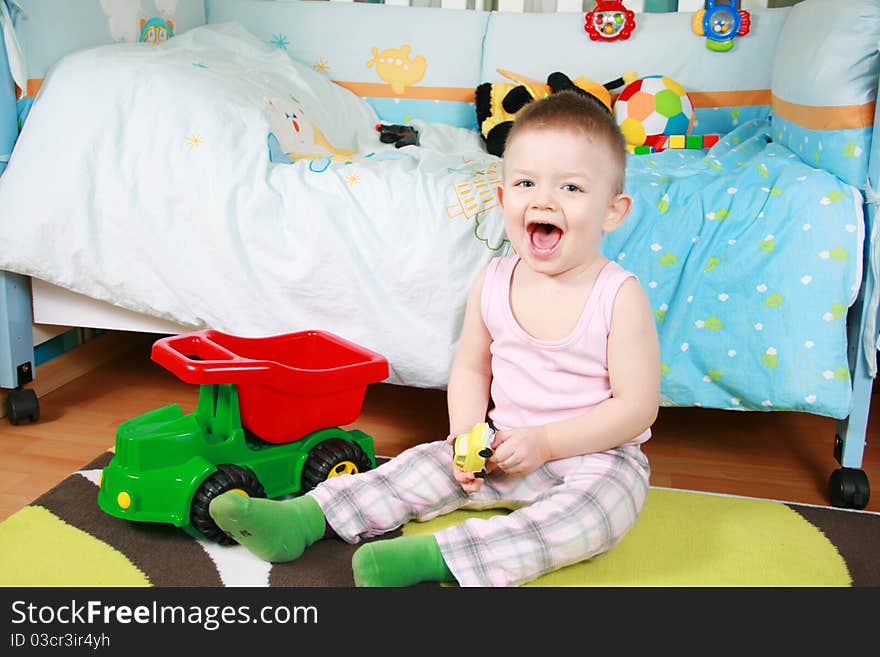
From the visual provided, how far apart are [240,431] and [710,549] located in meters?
0.61

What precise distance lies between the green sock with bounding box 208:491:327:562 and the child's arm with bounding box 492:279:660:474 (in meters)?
0.23

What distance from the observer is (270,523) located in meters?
1.00

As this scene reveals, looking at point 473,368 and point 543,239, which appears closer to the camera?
point 543,239

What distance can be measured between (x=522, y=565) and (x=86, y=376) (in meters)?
1.13

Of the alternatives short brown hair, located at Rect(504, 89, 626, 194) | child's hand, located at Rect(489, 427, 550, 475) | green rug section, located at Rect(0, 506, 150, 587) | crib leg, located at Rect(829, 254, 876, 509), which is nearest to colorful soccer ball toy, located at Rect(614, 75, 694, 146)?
crib leg, located at Rect(829, 254, 876, 509)

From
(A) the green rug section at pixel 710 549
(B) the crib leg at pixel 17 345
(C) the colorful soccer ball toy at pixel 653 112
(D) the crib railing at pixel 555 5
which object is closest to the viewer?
(A) the green rug section at pixel 710 549

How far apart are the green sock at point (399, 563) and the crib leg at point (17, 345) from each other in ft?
2.75

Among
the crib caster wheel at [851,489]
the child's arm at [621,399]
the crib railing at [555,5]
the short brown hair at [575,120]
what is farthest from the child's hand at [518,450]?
the crib railing at [555,5]

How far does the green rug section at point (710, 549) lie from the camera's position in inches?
41.3

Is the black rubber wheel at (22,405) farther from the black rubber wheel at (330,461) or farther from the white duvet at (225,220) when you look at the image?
the black rubber wheel at (330,461)

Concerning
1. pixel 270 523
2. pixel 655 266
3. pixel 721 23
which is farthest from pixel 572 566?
pixel 721 23

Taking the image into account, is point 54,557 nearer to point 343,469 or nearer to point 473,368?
point 343,469

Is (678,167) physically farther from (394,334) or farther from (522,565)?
(522,565)
